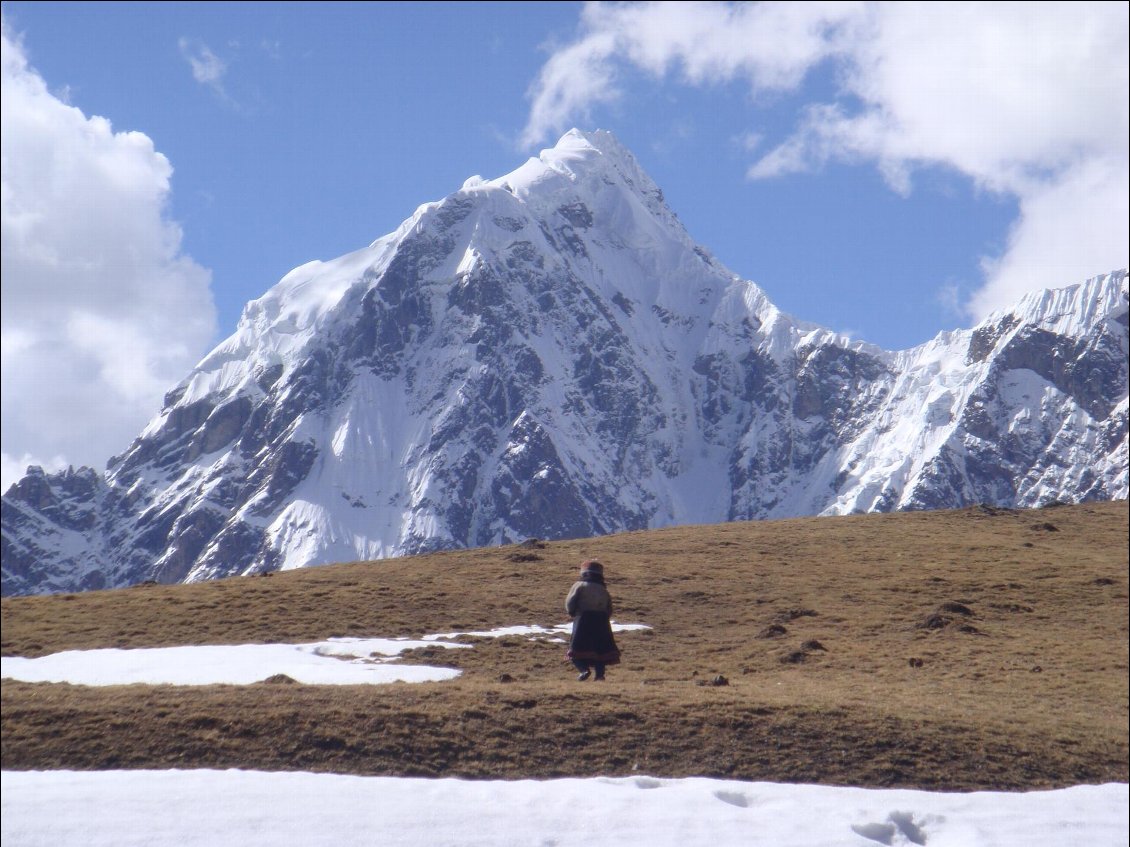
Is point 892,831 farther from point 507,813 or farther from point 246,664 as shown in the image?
point 246,664

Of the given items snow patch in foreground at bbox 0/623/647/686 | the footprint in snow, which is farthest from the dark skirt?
the footprint in snow

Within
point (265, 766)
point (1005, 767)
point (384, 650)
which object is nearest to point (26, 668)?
point (384, 650)

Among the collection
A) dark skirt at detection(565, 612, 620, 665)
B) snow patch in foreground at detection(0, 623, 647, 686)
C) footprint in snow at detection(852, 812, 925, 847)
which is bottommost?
Result: footprint in snow at detection(852, 812, 925, 847)

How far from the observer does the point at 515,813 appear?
49.6 ft

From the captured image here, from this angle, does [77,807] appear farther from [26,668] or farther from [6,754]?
[26,668]

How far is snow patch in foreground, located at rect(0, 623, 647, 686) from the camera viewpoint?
25.0 metres

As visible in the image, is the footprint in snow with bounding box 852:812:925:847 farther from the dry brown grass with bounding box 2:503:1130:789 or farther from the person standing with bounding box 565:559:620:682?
the person standing with bounding box 565:559:620:682

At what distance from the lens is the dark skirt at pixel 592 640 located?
22.0 metres

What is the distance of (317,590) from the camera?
Answer: 38.6 m

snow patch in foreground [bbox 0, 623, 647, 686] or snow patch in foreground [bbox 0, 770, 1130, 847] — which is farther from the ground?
snow patch in foreground [bbox 0, 623, 647, 686]

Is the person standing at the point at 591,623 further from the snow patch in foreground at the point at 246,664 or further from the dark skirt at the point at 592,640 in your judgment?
the snow patch in foreground at the point at 246,664

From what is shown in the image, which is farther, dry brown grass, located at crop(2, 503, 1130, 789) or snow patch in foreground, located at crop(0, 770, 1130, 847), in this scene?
dry brown grass, located at crop(2, 503, 1130, 789)

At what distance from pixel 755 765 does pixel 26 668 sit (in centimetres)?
1869

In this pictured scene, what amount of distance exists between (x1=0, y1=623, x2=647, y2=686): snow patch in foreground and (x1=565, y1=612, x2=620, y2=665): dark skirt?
3502mm
